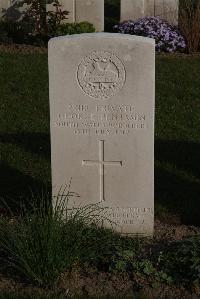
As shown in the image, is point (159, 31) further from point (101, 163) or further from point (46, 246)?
point (46, 246)

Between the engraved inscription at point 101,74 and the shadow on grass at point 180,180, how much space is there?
60.2 inches

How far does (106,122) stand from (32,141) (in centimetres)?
291

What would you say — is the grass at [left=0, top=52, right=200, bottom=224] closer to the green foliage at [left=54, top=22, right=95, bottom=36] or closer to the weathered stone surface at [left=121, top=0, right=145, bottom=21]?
the green foliage at [left=54, top=22, right=95, bottom=36]

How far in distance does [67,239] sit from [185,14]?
27.4 ft

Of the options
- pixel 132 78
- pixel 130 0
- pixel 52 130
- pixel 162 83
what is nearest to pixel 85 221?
pixel 52 130

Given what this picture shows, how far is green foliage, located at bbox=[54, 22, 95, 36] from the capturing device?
12992 mm

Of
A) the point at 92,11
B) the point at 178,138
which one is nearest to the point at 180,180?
the point at 178,138

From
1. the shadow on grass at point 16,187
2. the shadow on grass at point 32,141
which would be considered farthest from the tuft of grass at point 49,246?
the shadow on grass at point 32,141

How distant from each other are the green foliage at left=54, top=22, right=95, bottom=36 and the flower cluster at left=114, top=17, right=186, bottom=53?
24.2 inches

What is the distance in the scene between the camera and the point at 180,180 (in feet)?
24.6

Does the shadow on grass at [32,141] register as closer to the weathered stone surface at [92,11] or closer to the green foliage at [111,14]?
the weathered stone surface at [92,11]

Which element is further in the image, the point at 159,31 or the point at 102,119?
the point at 159,31

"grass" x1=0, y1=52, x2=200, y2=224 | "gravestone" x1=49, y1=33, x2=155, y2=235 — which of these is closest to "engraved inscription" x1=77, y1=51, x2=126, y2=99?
"gravestone" x1=49, y1=33, x2=155, y2=235

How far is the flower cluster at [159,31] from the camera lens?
12.7 m
